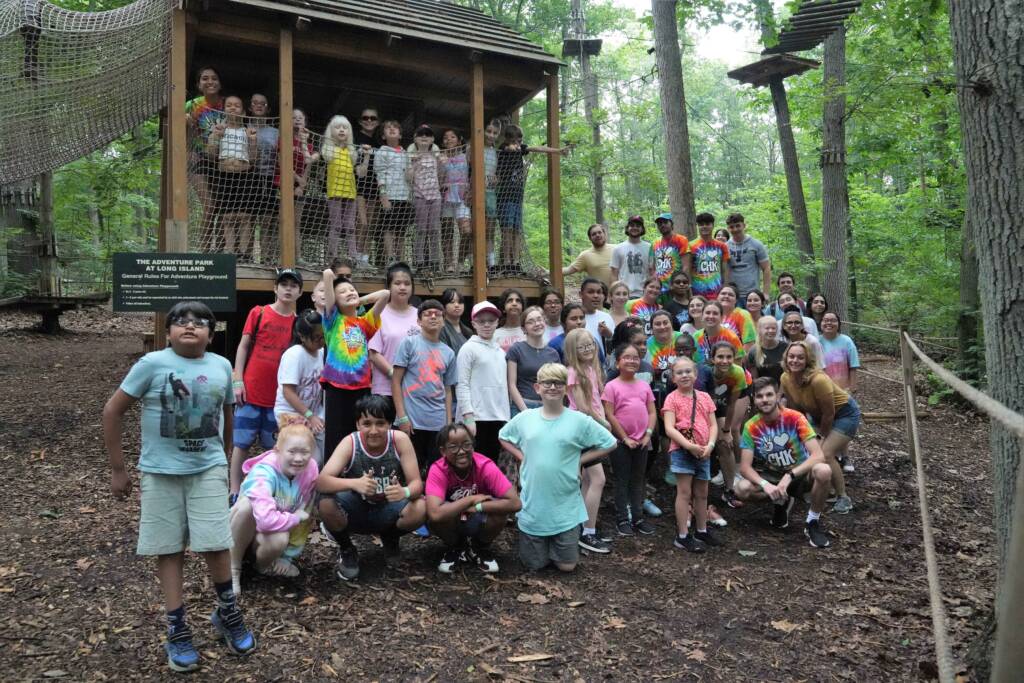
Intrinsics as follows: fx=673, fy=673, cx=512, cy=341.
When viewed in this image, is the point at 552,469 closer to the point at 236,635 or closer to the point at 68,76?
the point at 236,635

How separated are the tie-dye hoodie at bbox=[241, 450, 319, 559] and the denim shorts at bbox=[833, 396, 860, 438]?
4.45 meters

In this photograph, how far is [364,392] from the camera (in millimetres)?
5113

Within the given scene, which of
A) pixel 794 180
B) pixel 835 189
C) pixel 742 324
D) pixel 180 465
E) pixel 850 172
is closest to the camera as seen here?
pixel 180 465

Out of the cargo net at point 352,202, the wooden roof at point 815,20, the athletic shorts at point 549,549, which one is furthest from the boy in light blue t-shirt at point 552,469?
the wooden roof at point 815,20

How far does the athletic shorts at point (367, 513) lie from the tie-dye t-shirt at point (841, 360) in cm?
471

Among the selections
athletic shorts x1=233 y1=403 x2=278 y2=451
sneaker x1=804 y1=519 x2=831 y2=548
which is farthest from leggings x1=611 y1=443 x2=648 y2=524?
athletic shorts x1=233 y1=403 x2=278 y2=451

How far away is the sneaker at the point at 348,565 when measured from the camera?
4.20 meters

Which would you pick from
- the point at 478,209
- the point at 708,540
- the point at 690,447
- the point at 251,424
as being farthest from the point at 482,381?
the point at 478,209

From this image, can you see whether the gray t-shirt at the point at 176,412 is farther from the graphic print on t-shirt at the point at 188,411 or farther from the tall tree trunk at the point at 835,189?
the tall tree trunk at the point at 835,189

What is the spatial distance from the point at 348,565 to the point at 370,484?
58 centimetres

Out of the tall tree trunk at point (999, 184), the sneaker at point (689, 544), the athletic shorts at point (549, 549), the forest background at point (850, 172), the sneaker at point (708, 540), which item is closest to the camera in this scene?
the tall tree trunk at point (999, 184)

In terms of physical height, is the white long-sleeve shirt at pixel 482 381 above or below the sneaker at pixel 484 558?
above

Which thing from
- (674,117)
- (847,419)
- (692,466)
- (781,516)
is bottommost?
(781,516)

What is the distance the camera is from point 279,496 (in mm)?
3926
